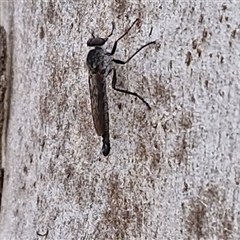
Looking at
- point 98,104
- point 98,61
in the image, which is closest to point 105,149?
point 98,104

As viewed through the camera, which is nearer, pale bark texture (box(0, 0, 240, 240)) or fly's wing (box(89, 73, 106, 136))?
pale bark texture (box(0, 0, 240, 240))

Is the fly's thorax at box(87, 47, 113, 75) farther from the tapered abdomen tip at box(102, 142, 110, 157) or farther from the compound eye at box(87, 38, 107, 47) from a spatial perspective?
the tapered abdomen tip at box(102, 142, 110, 157)

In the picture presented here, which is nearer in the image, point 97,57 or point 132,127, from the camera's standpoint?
point 132,127

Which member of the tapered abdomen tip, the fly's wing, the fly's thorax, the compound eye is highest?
the compound eye

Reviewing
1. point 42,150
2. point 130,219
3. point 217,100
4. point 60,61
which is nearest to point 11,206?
point 42,150

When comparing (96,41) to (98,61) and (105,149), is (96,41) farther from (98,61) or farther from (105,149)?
(105,149)

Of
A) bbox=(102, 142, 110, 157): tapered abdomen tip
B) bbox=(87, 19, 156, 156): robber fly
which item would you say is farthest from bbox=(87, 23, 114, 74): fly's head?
bbox=(102, 142, 110, 157): tapered abdomen tip

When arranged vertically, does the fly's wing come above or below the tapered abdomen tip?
above

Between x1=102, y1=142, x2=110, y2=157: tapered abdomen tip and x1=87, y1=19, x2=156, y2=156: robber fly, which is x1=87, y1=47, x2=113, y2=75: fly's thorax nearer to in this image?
x1=87, y1=19, x2=156, y2=156: robber fly
